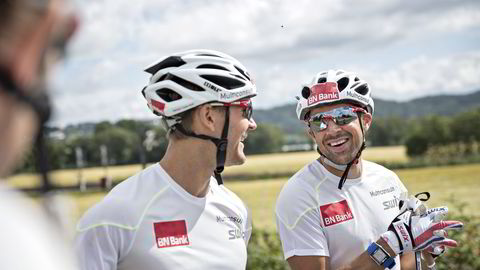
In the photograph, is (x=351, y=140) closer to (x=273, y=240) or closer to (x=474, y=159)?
(x=273, y=240)

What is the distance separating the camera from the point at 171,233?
3.48m

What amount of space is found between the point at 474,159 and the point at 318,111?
3222cm

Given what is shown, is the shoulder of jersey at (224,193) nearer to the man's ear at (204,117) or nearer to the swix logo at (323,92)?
the man's ear at (204,117)

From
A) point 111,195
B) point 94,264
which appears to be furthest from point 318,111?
point 94,264

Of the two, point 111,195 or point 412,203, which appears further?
point 412,203

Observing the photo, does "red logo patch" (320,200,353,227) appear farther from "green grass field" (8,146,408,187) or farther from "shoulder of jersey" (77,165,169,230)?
"green grass field" (8,146,408,187)

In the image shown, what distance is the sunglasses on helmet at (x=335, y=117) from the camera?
4.79 meters

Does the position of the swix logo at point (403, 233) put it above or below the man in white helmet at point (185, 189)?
below

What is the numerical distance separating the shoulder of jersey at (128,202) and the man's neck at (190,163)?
0.29 ft

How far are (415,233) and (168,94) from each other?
201 centimetres

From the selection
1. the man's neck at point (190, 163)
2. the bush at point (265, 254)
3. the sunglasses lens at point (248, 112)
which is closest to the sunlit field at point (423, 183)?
the bush at point (265, 254)

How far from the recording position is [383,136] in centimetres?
4241

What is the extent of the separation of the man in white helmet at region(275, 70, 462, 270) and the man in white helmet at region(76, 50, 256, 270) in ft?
2.05

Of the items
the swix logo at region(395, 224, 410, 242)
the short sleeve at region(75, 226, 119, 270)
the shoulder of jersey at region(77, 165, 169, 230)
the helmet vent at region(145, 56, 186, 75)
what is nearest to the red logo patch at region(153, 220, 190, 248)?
the shoulder of jersey at region(77, 165, 169, 230)
